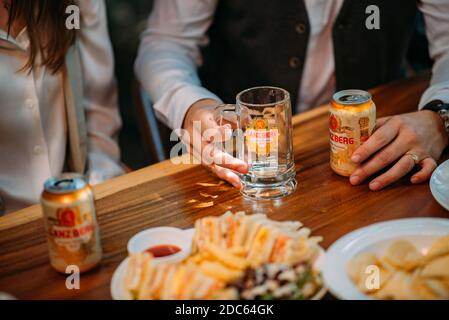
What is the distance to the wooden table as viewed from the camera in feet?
3.79

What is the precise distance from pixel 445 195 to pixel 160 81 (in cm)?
89

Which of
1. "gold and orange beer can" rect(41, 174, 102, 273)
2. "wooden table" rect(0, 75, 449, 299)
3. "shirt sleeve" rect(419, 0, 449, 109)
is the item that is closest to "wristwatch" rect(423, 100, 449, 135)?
"shirt sleeve" rect(419, 0, 449, 109)

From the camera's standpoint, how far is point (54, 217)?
3.52 ft

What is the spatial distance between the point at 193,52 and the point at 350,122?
2.86 ft

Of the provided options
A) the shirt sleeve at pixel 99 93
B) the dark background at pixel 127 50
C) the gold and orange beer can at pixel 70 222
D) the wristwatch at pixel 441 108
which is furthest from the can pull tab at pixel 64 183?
the dark background at pixel 127 50

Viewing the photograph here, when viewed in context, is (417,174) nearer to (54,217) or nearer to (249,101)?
(249,101)

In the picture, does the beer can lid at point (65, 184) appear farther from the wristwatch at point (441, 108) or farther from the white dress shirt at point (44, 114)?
the wristwatch at point (441, 108)

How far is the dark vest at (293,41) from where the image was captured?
1910mm

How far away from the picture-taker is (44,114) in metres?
1.73

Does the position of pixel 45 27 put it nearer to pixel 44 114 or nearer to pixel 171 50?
pixel 44 114

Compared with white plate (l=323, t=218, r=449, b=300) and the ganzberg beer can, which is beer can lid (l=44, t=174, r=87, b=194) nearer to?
white plate (l=323, t=218, r=449, b=300)

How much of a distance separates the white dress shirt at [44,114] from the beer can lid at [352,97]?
2.66 feet

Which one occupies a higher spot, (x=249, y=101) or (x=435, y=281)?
(x=249, y=101)
